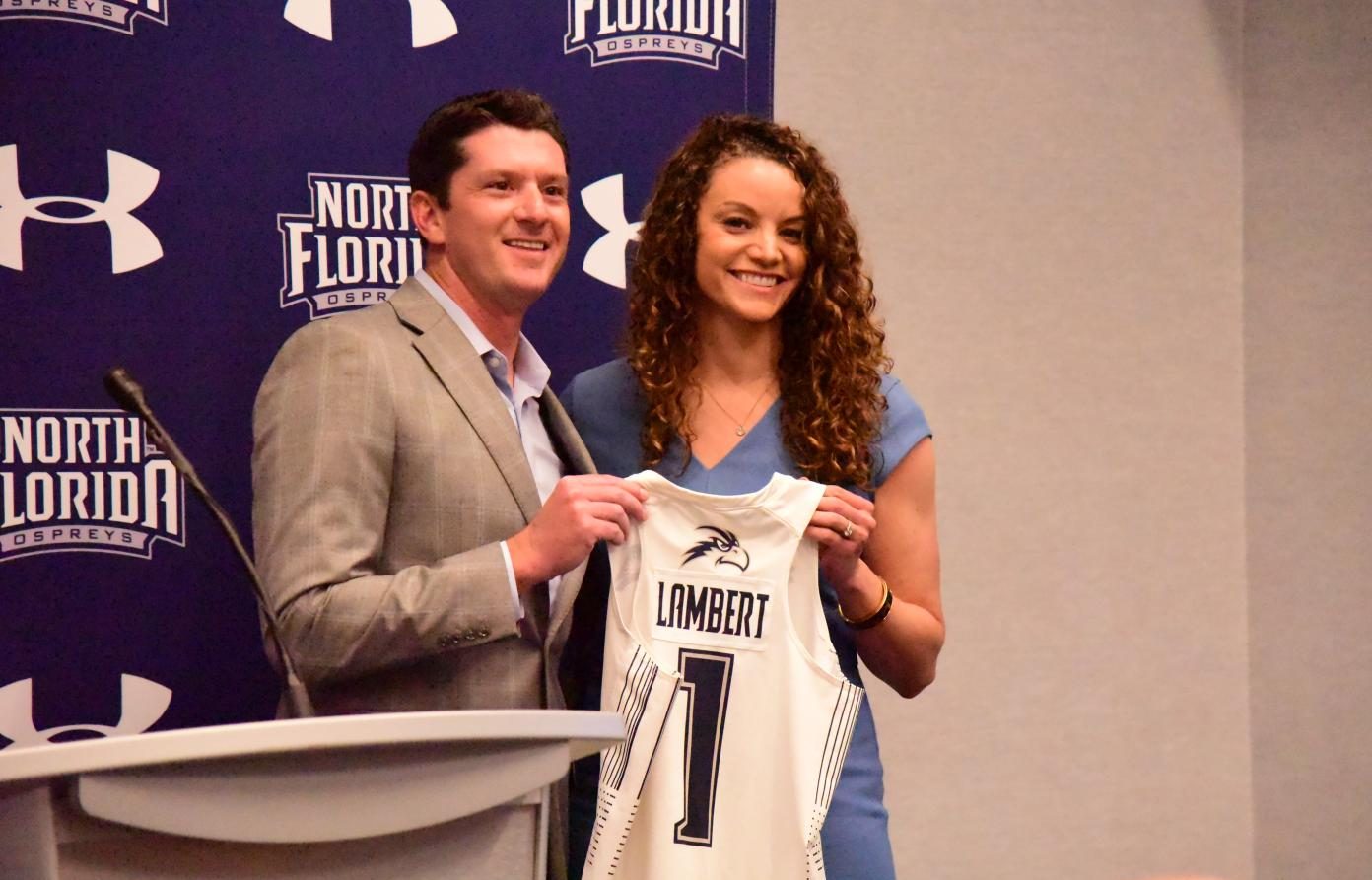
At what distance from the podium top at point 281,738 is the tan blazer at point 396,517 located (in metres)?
0.64

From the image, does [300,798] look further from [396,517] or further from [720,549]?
[720,549]

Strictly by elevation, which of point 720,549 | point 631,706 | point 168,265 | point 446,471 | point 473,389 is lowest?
point 631,706

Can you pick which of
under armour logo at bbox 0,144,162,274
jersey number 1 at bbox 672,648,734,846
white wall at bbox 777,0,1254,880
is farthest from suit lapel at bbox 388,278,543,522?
white wall at bbox 777,0,1254,880

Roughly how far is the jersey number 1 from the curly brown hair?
350mm

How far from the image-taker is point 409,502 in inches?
82.2

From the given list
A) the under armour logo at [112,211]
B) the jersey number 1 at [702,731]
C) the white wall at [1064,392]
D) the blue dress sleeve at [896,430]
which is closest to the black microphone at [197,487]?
the jersey number 1 at [702,731]

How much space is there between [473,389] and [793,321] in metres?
0.58

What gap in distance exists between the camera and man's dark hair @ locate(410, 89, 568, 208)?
2.33 meters

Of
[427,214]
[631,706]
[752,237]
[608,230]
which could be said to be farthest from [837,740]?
[608,230]

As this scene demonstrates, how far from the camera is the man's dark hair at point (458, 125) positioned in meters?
2.33

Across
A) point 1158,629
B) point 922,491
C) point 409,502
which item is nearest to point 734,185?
point 922,491

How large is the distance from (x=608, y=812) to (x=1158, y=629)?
2.35 m

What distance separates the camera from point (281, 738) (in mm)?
1175

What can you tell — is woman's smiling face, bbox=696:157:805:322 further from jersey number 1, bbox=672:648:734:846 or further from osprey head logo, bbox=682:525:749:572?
jersey number 1, bbox=672:648:734:846
